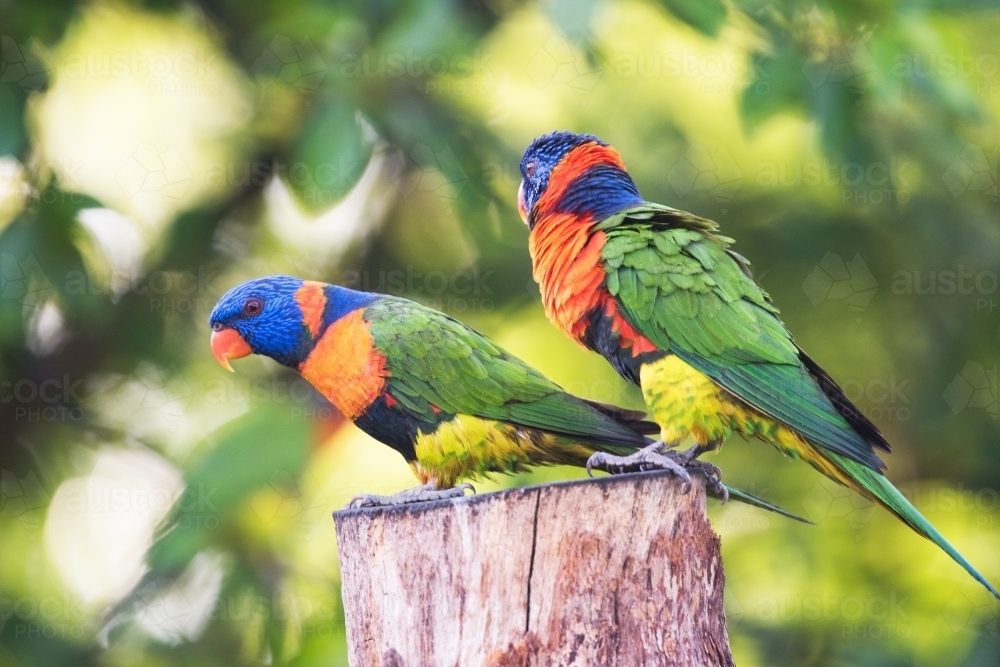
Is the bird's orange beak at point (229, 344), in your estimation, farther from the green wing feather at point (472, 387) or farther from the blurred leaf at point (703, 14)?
→ the blurred leaf at point (703, 14)

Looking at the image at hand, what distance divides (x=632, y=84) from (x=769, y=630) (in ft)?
10.0

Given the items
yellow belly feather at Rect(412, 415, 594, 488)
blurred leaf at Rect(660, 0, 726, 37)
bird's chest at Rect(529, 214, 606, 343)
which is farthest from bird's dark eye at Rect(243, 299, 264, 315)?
blurred leaf at Rect(660, 0, 726, 37)

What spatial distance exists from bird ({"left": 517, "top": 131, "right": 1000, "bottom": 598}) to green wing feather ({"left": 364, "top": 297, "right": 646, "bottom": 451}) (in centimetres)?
14

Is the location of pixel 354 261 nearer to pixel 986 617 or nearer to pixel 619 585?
pixel 619 585

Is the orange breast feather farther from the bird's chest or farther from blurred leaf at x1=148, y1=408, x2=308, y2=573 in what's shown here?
the bird's chest

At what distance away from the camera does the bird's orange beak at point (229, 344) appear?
3520 millimetres

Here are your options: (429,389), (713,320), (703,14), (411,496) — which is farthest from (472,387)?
(703,14)

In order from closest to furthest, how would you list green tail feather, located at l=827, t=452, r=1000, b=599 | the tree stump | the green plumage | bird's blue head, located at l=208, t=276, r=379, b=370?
the tree stump < green tail feather, located at l=827, t=452, r=1000, b=599 < the green plumage < bird's blue head, located at l=208, t=276, r=379, b=370

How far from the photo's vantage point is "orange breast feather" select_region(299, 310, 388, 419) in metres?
3.33

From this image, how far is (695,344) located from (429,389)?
87 cm

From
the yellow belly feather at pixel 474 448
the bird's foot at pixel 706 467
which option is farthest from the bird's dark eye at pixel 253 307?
the bird's foot at pixel 706 467

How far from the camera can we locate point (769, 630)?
549cm

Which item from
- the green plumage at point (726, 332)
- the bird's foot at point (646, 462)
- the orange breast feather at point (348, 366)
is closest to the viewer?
the bird's foot at point (646, 462)

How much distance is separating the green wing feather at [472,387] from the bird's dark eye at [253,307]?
0.41m
